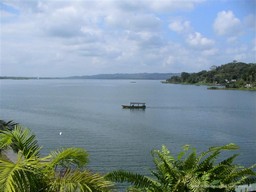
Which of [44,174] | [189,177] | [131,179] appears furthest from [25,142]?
[189,177]

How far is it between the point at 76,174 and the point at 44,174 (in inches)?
16.8

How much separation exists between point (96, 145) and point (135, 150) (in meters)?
5.45

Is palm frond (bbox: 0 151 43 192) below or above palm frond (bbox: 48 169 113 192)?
above

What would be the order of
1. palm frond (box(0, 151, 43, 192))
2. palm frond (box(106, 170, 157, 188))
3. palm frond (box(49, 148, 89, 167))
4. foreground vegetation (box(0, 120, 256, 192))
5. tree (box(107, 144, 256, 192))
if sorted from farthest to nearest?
palm frond (box(106, 170, 157, 188))
tree (box(107, 144, 256, 192))
palm frond (box(49, 148, 89, 167))
foreground vegetation (box(0, 120, 256, 192))
palm frond (box(0, 151, 43, 192))

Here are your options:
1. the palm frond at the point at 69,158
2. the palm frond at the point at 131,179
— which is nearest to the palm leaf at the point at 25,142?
the palm frond at the point at 69,158

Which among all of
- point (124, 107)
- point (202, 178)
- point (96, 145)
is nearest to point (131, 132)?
point (96, 145)

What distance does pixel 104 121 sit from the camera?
7088 centimetres

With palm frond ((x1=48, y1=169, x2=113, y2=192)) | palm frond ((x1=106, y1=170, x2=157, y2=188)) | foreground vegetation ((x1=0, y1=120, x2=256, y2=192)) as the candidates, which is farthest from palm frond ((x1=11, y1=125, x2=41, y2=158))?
palm frond ((x1=106, y1=170, x2=157, y2=188))

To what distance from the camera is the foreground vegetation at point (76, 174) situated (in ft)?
15.1

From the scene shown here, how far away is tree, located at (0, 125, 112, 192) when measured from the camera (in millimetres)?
4445

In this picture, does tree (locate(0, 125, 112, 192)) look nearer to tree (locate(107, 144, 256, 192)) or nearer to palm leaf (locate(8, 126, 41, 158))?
palm leaf (locate(8, 126, 41, 158))

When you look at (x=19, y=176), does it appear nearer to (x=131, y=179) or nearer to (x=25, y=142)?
(x=25, y=142)

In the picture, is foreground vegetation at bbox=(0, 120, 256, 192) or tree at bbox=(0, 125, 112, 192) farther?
foreground vegetation at bbox=(0, 120, 256, 192)

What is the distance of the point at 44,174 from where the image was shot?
4.99 m
